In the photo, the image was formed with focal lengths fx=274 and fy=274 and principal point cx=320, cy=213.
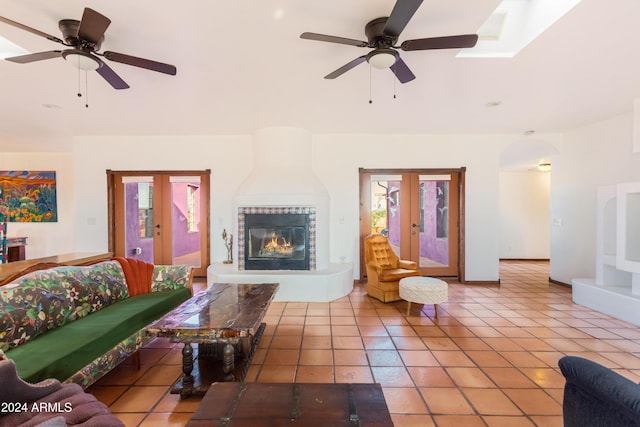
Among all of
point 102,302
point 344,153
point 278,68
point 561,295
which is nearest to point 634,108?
point 561,295

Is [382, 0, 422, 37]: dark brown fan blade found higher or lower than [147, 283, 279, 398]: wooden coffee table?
higher

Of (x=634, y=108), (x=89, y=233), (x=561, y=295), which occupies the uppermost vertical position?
(x=634, y=108)

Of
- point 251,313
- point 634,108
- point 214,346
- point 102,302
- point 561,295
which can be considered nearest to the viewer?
point 251,313

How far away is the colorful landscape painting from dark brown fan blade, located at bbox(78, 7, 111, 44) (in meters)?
6.12

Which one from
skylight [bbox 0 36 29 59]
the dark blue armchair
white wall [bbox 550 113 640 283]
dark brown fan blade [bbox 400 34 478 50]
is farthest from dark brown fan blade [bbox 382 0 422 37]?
white wall [bbox 550 113 640 283]

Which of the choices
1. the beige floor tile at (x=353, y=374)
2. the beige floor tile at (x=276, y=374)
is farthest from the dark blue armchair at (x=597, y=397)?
the beige floor tile at (x=276, y=374)

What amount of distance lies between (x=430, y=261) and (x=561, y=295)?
198 cm

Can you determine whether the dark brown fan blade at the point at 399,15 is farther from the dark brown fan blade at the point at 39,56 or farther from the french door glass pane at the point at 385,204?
the french door glass pane at the point at 385,204

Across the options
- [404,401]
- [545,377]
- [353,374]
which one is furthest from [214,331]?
[545,377]

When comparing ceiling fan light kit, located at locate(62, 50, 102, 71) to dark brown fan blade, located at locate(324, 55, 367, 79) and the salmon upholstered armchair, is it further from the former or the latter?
the salmon upholstered armchair

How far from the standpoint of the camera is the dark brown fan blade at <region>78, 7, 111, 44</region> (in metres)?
1.70

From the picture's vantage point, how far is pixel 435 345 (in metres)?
2.73

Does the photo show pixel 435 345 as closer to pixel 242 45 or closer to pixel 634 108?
pixel 242 45

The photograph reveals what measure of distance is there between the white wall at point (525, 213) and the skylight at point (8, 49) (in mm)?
8910
